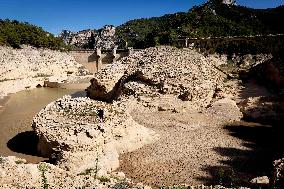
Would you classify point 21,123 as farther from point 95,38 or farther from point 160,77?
point 95,38

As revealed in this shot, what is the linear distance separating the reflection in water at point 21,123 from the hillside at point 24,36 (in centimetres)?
1323

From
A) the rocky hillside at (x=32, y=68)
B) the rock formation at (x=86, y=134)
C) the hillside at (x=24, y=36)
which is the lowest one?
the rock formation at (x=86, y=134)

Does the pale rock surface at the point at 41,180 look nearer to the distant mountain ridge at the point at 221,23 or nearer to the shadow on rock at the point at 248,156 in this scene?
the shadow on rock at the point at 248,156

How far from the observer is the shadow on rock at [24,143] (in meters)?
20.4

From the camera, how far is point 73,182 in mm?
11117

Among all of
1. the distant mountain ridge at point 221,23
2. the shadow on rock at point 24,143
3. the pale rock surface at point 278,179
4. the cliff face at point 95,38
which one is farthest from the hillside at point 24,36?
the pale rock surface at point 278,179

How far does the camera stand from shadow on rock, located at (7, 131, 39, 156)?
20373 mm

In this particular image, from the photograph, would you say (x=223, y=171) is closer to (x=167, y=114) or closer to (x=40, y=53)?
(x=167, y=114)

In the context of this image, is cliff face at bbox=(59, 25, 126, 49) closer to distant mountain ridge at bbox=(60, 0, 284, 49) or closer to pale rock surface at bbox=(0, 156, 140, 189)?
distant mountain ridge at bbox=(60, 0, 284, 49)

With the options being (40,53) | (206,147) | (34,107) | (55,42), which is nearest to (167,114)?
(206,147)

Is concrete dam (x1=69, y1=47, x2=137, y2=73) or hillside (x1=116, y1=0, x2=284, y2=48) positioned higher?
hillside (x1=116, y1=0, x2=284, y2=48)

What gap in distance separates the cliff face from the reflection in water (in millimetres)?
43494

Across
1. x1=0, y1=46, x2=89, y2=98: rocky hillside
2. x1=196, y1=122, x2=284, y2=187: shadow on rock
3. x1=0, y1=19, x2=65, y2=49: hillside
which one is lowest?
x1=196, y1=122, x2=284, y2=187: shadow on rock

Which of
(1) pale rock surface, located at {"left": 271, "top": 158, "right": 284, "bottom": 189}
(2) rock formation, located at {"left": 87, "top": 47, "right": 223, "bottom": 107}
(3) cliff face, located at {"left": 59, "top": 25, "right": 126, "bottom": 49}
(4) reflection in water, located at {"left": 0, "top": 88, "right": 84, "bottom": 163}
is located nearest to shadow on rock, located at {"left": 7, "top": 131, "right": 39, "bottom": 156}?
(4) reflection in water, located at {"left": 0, "top": 88, "right": 84, "bottom": 163}
